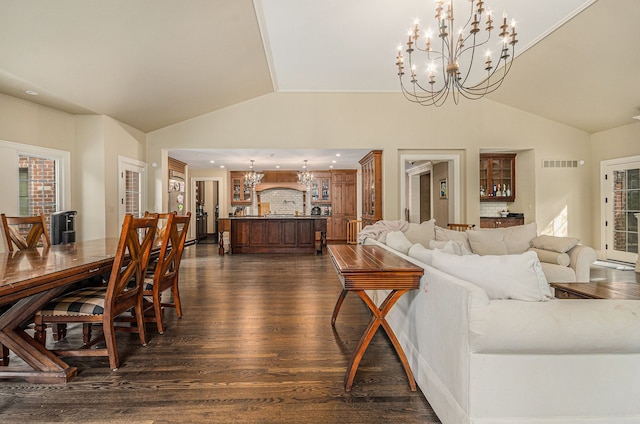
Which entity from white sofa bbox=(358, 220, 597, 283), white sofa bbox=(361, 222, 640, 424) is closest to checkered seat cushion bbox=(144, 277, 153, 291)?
white sofa bbox=(358, 220, 597, 283)

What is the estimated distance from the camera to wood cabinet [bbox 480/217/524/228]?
24.7 feet

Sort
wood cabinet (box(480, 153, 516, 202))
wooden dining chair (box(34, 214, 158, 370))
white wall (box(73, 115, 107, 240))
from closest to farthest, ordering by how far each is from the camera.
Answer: wooden dining chair (box(34, 214, 158, 370)) < white wall (box(73, 115, 107, 240)) < wood cabinet (box(480, 153, 516, 202))

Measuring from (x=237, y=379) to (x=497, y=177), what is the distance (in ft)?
25.2

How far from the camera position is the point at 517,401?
1.52 meters

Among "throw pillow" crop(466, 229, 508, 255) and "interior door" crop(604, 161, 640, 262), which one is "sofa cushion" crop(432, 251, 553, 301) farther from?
"interior door" crop(604, 161, 640, 262)

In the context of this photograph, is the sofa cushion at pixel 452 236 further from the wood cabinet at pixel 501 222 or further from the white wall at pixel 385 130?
the wood cabinet at pixel 501 222

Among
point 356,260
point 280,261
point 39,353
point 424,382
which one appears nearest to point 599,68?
point 356,260

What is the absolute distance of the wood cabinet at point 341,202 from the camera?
11016mm

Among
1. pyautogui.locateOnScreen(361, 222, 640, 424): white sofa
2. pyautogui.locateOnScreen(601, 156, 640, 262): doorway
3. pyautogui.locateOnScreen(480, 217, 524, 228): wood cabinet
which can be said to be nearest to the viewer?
pyautogui.locateOnScreen(361, 222, 640, 424): white sofa

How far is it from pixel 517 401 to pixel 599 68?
5597 mm

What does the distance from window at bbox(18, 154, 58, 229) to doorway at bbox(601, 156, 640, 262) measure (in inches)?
391

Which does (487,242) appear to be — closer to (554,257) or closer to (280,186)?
(554,257)

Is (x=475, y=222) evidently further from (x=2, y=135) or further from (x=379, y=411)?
(x=2, y=135)

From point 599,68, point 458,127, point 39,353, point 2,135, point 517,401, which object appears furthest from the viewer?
point 458,127
